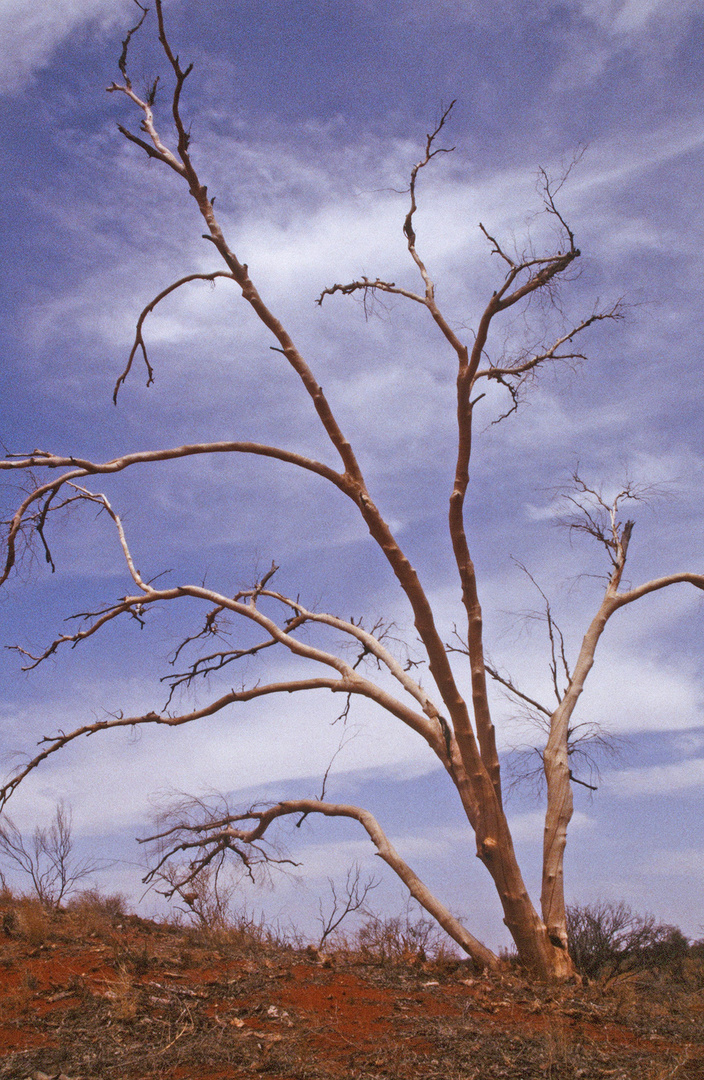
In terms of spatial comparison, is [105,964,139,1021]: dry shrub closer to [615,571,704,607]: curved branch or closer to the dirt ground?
the dirt ground

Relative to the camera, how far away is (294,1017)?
633 cm

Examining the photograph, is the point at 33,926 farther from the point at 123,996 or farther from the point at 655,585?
the point at 655,585

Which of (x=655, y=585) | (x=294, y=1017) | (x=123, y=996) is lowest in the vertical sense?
(x=294, y=1017)

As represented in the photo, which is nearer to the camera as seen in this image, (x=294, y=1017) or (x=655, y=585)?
(x=294, y=1017)

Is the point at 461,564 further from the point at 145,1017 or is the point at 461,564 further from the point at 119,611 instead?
the point at 145,1017

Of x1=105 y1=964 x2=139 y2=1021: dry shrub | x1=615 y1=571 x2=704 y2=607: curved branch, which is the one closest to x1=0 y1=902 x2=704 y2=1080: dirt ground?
x1=105 y1=964 x2=139 y2=1021: dry shrub

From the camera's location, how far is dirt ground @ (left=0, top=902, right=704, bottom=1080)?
543 cm

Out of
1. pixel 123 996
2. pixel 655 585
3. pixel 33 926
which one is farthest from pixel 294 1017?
pixel 655 585

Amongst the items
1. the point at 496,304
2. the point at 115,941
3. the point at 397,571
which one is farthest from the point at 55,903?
the point at 496,304

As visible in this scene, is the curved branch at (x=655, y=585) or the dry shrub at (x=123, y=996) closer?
the dry shrub at (x=123, y=996)

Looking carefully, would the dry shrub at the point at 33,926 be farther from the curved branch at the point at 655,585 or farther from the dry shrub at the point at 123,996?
the curved branch at the point at 655,585

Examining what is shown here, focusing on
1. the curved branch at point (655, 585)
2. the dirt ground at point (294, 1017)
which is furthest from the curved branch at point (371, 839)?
the curved branch at point (655, 585)

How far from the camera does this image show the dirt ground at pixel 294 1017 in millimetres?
5426

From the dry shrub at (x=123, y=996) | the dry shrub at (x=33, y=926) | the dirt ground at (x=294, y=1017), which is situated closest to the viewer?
the dirt ground at (x=294, y=1017)
